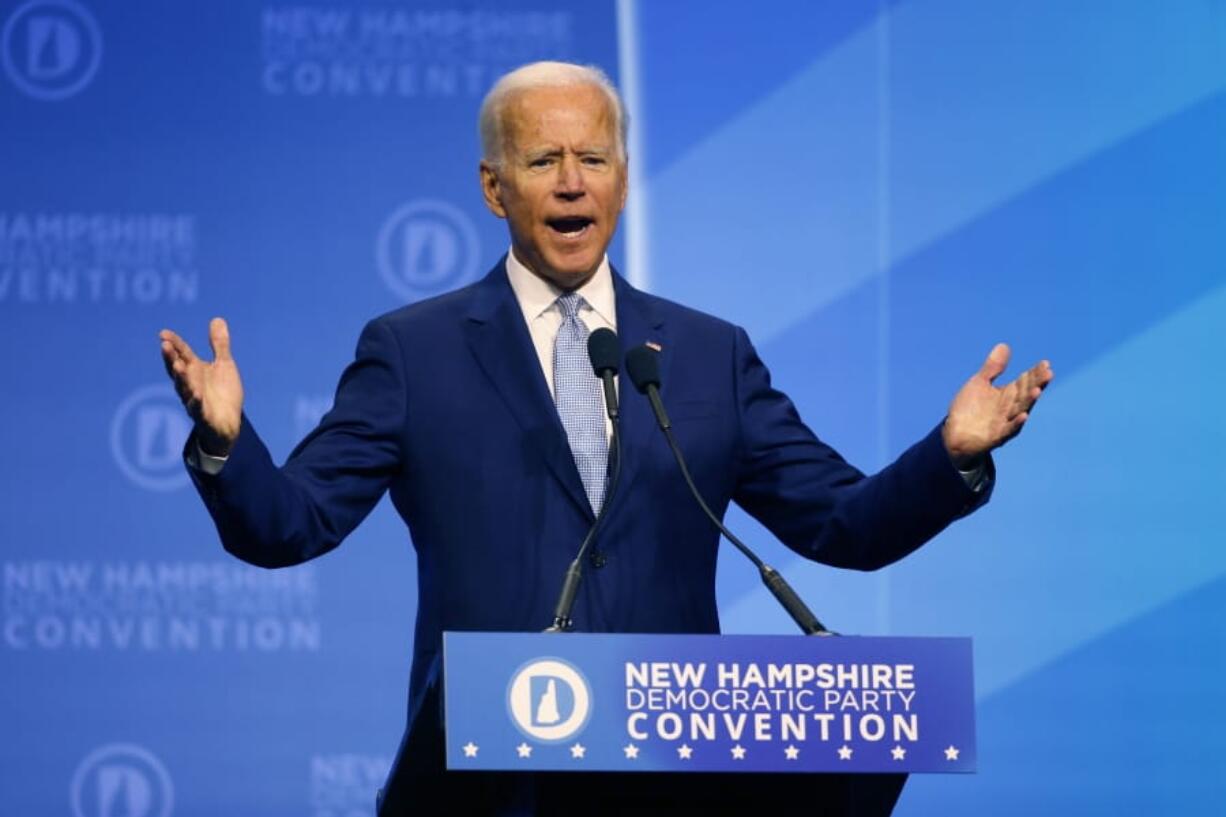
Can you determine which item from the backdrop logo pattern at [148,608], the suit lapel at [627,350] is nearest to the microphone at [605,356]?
the suit lapel at [627,350]

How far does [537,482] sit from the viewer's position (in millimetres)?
2549

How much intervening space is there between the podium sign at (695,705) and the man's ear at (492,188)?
1055mm

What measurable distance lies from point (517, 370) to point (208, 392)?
1.79 ft

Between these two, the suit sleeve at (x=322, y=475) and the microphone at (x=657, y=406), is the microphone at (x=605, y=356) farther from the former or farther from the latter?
the suit sleeve at (x=322, y=475)

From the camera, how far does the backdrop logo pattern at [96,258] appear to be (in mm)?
3963

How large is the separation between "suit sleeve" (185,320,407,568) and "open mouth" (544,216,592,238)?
28cm

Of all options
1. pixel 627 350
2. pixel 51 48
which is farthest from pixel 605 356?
pixel 51 48

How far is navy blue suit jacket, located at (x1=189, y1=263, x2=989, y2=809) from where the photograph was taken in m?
2.49

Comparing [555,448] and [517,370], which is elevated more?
[517,370]

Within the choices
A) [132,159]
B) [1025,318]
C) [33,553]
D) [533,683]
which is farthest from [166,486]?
[533,683]

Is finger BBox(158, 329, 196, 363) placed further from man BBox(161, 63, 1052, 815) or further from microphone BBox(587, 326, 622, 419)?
microphone BBox(587, 326, 622, 419)

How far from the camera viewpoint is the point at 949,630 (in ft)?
12.8

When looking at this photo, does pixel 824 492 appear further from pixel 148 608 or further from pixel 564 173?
pixel 148 608

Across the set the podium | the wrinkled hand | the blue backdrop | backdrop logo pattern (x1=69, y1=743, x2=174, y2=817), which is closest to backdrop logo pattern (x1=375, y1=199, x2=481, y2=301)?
the blue backdrop
